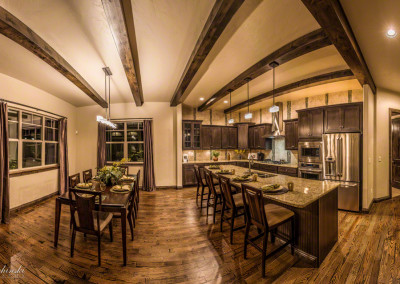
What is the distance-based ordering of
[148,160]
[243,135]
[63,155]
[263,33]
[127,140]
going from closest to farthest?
[263,33] → [63,155] → [148,160] → [127,140] → [243,135]

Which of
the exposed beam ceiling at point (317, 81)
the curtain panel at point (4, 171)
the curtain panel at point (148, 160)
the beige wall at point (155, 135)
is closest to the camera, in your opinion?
the curtain panel at point (4, 171)

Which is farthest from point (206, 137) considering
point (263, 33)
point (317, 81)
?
point (263, 33)

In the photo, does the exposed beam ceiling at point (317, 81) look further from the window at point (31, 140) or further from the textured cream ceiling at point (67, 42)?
the window at point (31, 140)

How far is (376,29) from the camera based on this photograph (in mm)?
2088

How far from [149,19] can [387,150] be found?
20.4 ft

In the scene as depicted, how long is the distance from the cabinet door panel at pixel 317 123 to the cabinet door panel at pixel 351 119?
0.42 meters

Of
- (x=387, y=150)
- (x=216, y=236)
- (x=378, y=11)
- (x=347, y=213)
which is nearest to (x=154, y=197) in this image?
(x=216, y=236)

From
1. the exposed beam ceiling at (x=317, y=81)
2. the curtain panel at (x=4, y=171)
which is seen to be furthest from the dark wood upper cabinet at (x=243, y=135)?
the curtain panel at (x=4, y=171)

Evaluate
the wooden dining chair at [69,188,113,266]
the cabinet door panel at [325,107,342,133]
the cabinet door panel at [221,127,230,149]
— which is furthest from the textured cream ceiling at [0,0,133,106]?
the cabinet door panel at [325,107,342,133]

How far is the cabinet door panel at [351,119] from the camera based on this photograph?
368cm

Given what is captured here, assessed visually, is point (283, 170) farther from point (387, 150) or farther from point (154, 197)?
point (154, 197)

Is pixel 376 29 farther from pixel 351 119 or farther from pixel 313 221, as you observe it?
pixel 313 221

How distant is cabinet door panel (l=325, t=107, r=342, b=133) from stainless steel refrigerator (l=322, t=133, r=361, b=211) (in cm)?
20

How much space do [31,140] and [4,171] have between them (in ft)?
4.11
